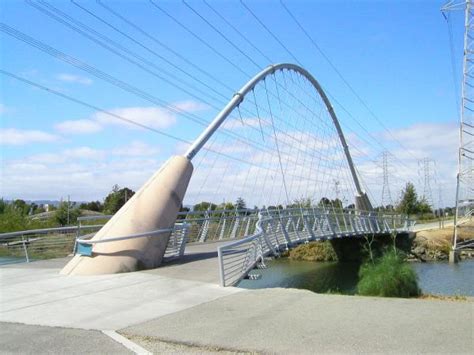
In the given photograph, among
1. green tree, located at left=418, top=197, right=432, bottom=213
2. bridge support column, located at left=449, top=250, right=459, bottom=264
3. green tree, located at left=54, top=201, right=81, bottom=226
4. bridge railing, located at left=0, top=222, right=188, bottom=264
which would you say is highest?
green tree, located at left=418, top=197, right=432, bottom=213

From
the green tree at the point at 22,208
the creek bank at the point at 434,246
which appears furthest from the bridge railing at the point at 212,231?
the creek bank at the point at 434,246

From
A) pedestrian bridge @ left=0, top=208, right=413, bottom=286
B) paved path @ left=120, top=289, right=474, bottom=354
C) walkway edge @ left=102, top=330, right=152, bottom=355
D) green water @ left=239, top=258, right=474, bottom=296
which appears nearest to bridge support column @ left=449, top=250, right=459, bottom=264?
green water @ left=239, top=258, right=474, bottom=296

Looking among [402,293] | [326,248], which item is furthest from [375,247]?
[402,293]

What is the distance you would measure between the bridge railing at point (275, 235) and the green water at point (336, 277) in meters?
2.78

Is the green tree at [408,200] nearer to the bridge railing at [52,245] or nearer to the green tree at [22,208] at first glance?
the green tree at [22,208]

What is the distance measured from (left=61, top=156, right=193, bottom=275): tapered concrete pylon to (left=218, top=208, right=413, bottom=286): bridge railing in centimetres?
210

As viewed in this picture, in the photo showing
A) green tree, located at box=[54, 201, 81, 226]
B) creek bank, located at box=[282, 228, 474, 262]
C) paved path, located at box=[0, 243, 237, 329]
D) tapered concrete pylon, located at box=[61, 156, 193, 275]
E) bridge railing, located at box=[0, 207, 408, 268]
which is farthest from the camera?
creek bank, located at box=[282, 228, 474, 262]

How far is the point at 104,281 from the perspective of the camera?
12625 mm

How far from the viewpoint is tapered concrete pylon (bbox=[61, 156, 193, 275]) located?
46.3 ft

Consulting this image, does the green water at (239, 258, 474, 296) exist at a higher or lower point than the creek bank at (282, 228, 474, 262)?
lower

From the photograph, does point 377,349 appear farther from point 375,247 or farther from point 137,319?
point 375,247

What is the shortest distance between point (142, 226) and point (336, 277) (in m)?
21.9

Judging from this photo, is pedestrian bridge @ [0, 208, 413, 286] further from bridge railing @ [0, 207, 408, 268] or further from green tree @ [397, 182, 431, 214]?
green tree @ [397, 182, 431, 214]

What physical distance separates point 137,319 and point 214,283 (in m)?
3.80
